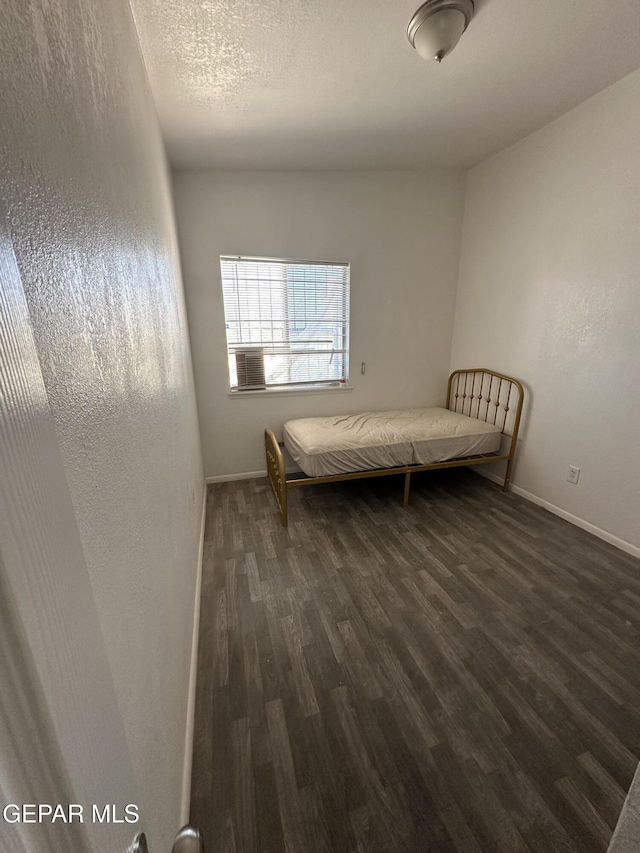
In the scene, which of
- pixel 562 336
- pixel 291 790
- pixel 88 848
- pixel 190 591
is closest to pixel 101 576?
pixel 88 848

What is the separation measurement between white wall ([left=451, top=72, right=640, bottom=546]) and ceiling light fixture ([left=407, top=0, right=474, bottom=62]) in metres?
1.28

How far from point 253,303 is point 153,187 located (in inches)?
58.0

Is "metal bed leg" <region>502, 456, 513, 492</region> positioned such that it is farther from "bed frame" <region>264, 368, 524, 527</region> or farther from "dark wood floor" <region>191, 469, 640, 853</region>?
"dark wood floor" <region>191, 469, 640, 853</region>

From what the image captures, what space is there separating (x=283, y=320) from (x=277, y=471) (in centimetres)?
139

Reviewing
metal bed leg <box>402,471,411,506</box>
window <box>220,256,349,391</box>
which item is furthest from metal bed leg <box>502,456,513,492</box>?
window <box>220,256,349,391</box>

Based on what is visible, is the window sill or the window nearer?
the window

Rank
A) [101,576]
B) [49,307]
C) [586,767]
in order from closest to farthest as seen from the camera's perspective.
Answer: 1. [49,307]
2. [101,576]
3. [586,767]

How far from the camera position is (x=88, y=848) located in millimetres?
301

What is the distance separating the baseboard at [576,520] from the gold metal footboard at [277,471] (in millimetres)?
2039

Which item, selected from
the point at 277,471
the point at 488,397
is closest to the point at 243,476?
the point at 277,471

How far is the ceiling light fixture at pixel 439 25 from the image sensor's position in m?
1.37

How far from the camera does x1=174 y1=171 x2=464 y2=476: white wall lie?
2771 mm

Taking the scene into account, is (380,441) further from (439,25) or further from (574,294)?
(439,25)

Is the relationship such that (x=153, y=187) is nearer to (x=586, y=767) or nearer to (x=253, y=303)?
(x=253, y=303)
